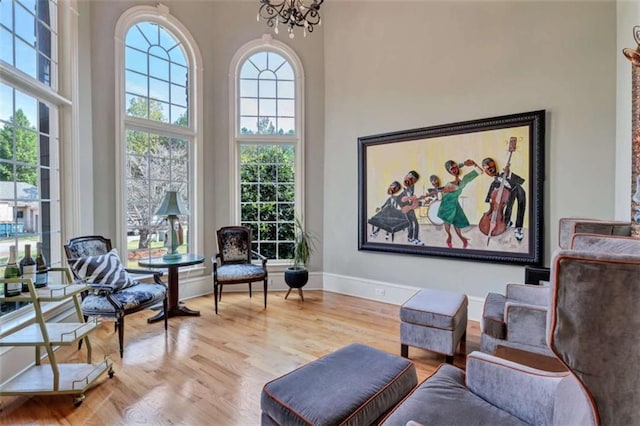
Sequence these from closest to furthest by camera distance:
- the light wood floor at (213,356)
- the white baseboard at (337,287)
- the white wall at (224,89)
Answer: the light wood floor at (213,356), the white baseboard at (337,287), the white wall at (224,89)

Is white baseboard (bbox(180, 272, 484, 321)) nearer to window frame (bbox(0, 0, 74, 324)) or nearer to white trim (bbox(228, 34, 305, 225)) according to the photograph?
white trim (bbox(228, 34, 305, 225))

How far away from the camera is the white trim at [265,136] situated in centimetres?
470

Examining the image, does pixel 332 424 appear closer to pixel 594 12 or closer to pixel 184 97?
pixel 594 12

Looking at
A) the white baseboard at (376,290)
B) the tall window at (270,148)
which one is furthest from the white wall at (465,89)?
the tall window at (270,148)

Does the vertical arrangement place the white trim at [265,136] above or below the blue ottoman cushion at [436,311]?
above

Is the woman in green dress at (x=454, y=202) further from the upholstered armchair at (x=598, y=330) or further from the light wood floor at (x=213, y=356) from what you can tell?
the upholstered armchair at (x=598, y=330)

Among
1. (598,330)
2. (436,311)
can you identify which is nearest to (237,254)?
(436,311)

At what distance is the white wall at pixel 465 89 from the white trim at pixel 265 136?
41 centimetres

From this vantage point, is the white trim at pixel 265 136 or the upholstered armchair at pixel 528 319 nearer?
the upholstered armchair at pixel 528 319

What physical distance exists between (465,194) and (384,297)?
5.63 ft

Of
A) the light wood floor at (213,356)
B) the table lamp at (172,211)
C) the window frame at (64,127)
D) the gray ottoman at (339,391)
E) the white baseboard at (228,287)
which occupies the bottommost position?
the light wood floor at (213,356)

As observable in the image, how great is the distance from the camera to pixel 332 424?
4.32 feet

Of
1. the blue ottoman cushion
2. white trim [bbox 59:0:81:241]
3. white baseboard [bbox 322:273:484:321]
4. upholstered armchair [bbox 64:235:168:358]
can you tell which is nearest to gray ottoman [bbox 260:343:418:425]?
the blue ottoman cushion

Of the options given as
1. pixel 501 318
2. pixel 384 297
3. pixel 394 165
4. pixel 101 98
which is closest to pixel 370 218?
pixel 394 165
